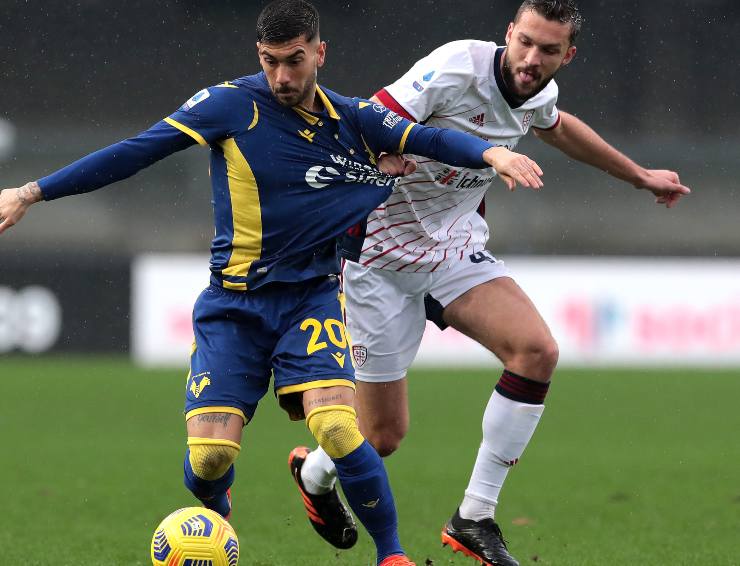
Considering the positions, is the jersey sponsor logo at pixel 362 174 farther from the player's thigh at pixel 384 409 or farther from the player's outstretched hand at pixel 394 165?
the player's thigh at pixel 384 409

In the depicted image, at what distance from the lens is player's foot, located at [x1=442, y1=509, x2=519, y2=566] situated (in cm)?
485

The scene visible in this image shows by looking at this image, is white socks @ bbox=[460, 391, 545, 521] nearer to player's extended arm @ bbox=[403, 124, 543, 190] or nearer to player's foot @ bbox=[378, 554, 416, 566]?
player's foot @ bbox=[378, 554, 416, 566]

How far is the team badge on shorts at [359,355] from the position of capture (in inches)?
219

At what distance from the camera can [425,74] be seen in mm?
5125

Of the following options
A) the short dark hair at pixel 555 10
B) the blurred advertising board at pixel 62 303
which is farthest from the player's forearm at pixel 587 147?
the blurred advertising board at pixel 62 303

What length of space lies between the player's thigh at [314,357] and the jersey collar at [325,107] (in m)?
0.56

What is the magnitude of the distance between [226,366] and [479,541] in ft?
3.83

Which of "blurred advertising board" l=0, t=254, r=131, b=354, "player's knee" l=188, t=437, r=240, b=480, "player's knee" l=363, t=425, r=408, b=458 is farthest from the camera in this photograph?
"blurred advertising board" l=0, t=254, r=131, b=354

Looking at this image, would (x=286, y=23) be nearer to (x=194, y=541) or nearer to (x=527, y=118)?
(x=527, y=118)

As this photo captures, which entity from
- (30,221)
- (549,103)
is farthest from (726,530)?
(30,221)

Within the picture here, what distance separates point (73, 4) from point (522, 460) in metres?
14.3

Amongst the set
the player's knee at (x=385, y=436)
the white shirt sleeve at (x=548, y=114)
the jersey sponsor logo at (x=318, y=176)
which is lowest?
the player's knee at (x=385, y=436)

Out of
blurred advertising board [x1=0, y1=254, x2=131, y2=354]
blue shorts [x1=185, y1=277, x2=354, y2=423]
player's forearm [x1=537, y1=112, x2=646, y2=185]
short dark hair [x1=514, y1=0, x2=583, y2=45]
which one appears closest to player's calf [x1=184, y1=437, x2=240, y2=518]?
blue shorts [x1=185, y1=277, x2=354, y2=423]

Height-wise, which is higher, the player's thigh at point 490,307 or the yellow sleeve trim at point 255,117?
the yellow sleeve trim at point 255,117
